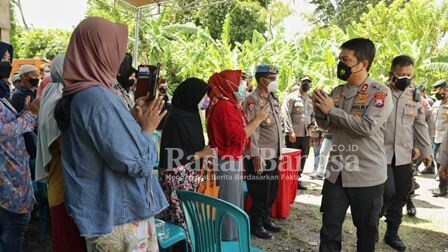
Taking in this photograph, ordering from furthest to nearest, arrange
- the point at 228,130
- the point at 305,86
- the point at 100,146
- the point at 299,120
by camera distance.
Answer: the point at 305,86, the point at 299,120, the point at 228,130, the point at 100,146

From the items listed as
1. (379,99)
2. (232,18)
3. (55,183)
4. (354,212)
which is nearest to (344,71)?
(379,99)

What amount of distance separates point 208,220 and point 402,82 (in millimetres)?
2483

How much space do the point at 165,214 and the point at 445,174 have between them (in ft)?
10.8

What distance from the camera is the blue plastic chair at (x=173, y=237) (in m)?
2.44

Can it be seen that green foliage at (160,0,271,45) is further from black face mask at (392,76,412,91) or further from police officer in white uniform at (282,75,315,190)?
black face mask at (392,76,412,91)

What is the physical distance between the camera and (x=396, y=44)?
12.6 metres

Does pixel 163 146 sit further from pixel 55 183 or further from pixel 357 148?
pixel 357 148

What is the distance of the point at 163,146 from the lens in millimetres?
2934

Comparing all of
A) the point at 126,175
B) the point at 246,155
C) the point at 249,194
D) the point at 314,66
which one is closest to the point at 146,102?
the point at 126,175

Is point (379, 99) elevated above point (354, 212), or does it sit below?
above

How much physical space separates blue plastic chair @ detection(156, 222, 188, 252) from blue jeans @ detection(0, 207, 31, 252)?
3.24ft

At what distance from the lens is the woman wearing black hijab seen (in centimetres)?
288

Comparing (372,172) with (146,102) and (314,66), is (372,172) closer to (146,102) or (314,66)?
(146,102)

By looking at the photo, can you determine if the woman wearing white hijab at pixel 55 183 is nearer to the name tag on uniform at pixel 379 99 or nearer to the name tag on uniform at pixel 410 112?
the name tag on uniform at pixel 379 99
